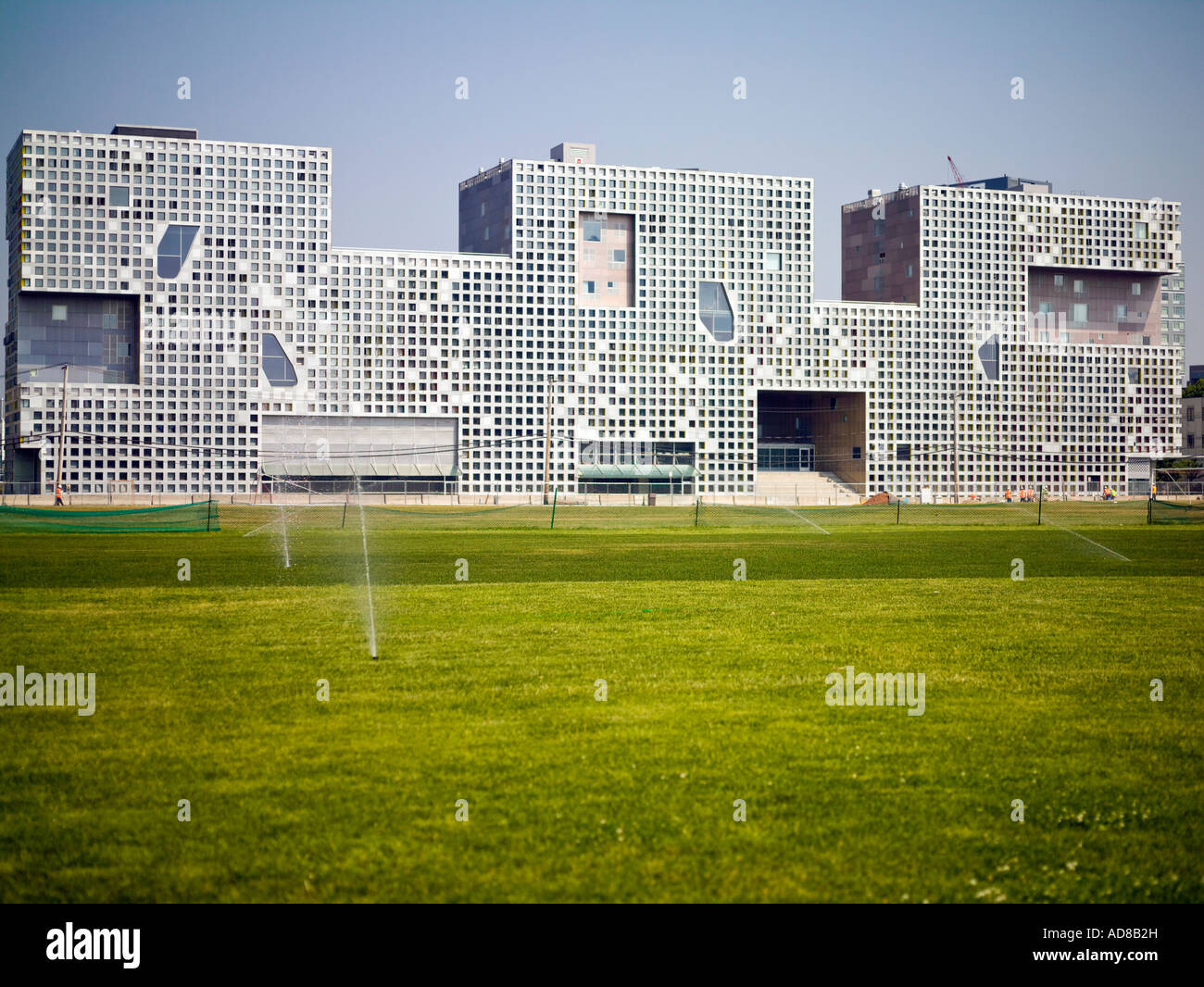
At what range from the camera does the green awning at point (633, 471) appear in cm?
15162

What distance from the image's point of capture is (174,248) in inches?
5546

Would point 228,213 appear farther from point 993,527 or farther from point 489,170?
point 993,527

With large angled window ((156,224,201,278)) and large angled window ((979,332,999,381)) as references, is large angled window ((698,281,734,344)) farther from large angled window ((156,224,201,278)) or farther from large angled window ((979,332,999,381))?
large angled window ((156,224,201,278))

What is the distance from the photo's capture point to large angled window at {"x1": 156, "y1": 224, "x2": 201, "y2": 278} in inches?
5536

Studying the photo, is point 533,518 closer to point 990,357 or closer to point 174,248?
point 174,248

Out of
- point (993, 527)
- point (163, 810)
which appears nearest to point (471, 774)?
point (163, 810)

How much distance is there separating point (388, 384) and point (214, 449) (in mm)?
20827

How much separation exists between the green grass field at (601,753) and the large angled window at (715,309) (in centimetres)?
13534

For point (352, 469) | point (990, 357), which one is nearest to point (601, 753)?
point (352, 469)

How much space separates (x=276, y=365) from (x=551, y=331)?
105 feet

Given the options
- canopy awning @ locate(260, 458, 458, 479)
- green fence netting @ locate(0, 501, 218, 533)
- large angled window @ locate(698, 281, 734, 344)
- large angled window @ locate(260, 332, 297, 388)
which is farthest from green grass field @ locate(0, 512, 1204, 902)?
large angled window @ locate(698, 281, 734, 344)

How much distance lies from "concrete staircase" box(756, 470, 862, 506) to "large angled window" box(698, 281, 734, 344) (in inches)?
719

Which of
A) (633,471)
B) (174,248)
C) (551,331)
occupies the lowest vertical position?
(633,471)
